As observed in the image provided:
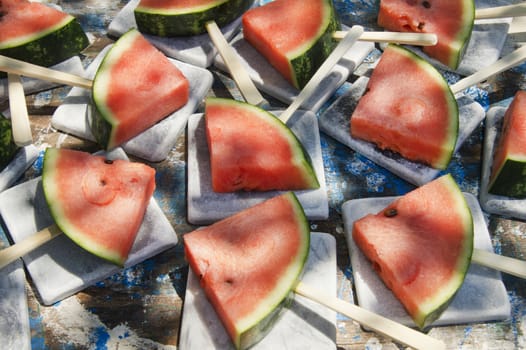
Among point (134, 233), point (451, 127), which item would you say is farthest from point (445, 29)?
point (134, 233)

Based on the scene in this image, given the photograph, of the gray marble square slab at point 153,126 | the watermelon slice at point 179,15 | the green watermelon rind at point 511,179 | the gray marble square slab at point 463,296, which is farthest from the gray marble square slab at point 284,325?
the watermelon slice at point 179,15

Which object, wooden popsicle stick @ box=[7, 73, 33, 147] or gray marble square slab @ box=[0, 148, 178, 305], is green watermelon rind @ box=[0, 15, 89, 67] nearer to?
wooden popsicle stick @ box=[7, 73, 33, 147]

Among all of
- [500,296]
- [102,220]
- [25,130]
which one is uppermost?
[25,130]

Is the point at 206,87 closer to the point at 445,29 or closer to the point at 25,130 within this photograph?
the point at 25,130

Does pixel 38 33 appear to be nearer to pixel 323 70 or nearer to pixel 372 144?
pixel 323 70

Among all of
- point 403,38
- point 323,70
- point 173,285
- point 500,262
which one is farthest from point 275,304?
point 403,38

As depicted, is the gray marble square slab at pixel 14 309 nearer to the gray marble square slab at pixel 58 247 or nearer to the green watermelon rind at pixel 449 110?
the gray marble square slab at pixel 58 247
